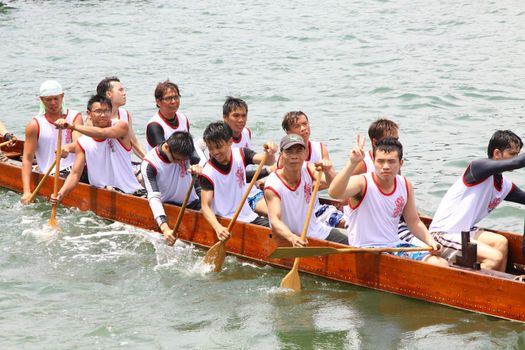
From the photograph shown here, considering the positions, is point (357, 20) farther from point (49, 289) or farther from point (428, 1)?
point (49, 289)

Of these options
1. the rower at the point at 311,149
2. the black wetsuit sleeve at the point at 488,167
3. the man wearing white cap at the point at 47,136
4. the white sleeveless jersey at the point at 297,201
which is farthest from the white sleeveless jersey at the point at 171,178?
the black wetsuit sleeve at the point at 488,167

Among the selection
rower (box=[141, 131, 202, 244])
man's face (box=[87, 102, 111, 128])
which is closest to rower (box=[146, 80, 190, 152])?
man's face (box=[87, 102, 111, 128])

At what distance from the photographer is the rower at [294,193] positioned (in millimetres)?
8828

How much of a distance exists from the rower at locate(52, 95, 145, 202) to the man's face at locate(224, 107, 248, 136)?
1335 mm

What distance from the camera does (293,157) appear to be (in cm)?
887

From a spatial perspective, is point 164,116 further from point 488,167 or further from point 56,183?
point 488,167

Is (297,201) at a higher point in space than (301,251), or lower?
higher

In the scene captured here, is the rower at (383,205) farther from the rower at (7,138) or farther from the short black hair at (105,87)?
the rower at (7,138)

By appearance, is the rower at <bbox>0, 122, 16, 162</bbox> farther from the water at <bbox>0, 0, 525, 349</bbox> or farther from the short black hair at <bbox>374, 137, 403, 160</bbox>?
the short black hair at <bbox>374, 137, 403, 160</bbox>

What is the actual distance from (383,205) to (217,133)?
183 centimetres

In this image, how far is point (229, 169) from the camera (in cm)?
979

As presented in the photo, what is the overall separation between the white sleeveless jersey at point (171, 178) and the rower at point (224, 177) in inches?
25.9

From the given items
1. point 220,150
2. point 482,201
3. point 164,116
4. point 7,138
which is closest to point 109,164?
point 164,116

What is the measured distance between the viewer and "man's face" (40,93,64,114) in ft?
37.9
